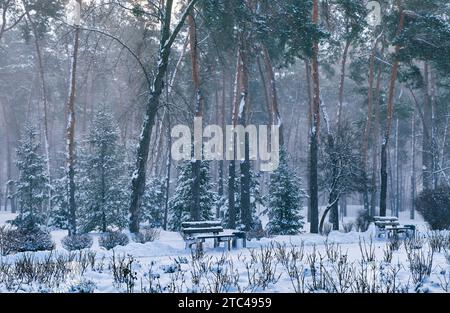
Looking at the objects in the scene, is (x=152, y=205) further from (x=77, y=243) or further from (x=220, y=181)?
(x=77, y=243)

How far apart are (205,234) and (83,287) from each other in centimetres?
771

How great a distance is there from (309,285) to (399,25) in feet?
59.0

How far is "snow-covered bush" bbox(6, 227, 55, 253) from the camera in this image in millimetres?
11078

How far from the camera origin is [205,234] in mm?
13602

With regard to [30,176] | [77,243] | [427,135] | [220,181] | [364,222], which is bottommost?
[364,222]

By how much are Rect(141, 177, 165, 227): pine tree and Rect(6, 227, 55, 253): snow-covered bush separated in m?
14.8

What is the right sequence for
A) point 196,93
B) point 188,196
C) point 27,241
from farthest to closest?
point 188,196 → point 196,93 → point 27,241

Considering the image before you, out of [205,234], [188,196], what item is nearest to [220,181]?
[188,196]

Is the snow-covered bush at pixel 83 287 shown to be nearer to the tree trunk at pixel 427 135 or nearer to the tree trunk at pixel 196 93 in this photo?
the tree trunk at pixel 196 93

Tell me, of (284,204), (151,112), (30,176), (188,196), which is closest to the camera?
(151,112)

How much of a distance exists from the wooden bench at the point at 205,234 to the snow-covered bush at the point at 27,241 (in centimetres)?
361

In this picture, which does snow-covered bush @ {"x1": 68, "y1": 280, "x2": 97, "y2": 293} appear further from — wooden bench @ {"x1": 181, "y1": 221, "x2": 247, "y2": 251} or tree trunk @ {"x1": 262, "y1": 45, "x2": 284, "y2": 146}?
tree trunk @ {"x1": 262, "y1": 45, "x2": 284, "y2": 146}

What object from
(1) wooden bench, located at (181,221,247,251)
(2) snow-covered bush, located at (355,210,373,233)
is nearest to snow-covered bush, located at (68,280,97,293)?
(1) wooden bench, located at (181,221,247,251)
